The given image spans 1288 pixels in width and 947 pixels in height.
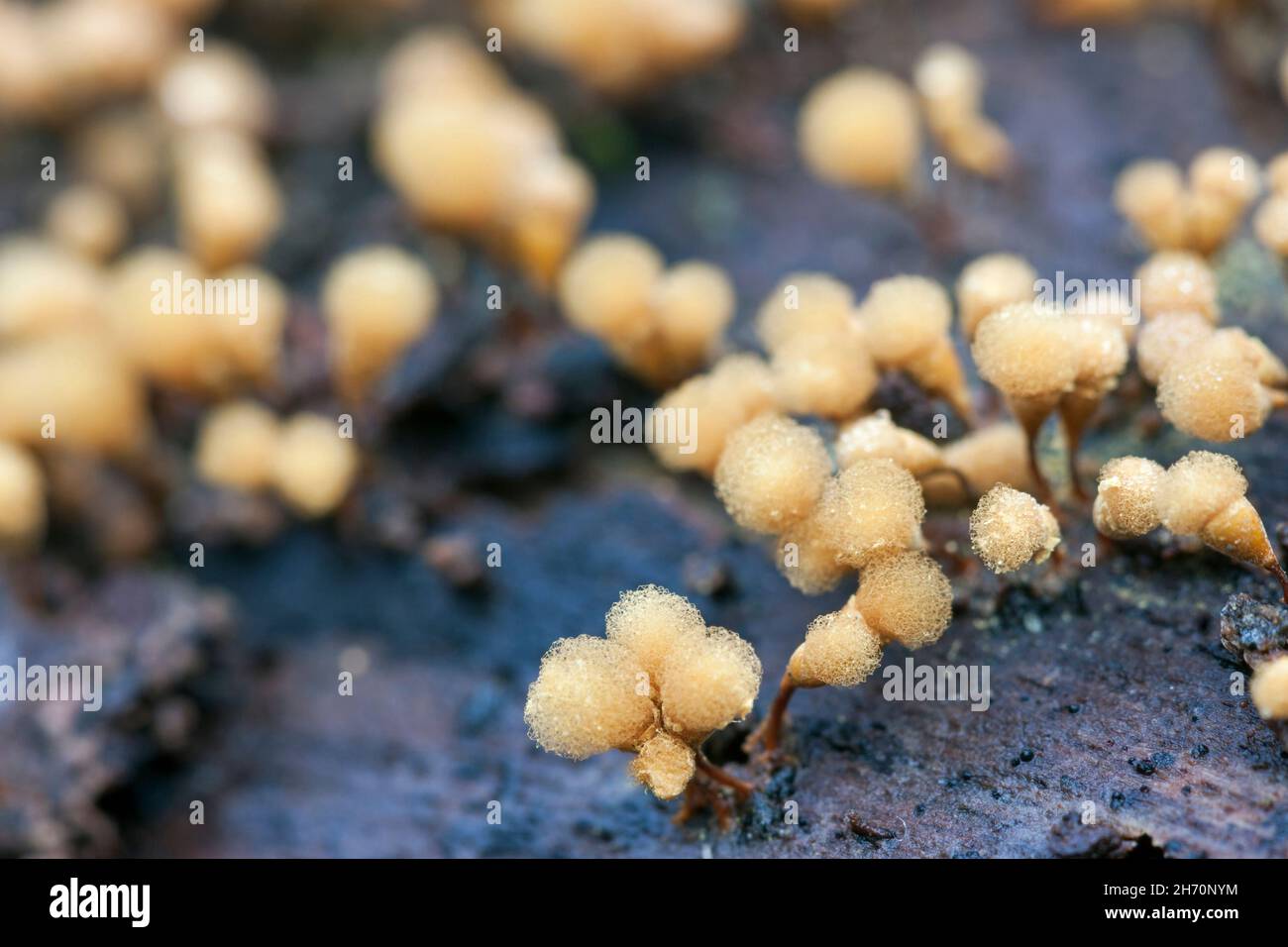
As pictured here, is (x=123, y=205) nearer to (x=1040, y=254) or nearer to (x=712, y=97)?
(x=712, y=97)

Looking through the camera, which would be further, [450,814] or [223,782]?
[223,782]

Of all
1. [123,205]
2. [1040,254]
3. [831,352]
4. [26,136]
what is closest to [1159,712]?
[831,352]

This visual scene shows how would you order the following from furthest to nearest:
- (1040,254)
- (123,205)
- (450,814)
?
(123,205) → (1040,254) → (450,814)

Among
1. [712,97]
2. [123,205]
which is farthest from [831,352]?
[123,205]

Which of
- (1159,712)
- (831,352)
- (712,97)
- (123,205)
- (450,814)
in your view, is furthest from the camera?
(123,205)

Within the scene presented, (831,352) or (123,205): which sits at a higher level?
(123,205)

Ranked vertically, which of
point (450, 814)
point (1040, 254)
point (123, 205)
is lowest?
point (450, 814)
